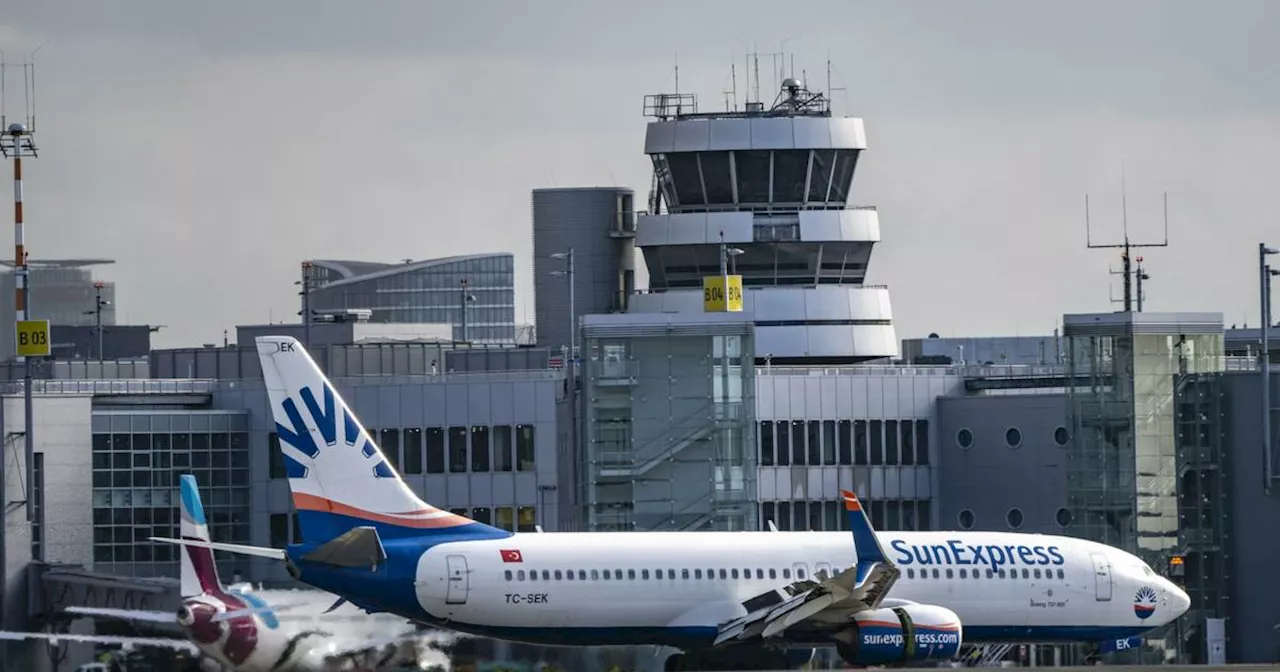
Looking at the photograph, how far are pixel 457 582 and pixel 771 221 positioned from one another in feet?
174

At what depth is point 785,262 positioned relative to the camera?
111875mm

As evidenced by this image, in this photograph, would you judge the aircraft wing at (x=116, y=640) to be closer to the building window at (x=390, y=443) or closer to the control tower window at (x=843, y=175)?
the building window at (x=390, y=443)

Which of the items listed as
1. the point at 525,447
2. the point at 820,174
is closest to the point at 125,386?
the point at 525,447

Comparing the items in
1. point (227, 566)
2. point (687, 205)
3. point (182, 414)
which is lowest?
point (227, 566)

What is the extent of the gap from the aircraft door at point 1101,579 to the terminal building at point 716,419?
7.14 meters

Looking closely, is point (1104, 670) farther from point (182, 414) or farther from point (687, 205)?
point (687, 205)

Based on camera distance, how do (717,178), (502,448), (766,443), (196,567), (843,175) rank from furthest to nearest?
(843,175)
(717,178)
(766,443)
(502,448)
(196,567)

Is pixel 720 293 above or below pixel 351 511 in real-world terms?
above

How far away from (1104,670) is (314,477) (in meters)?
20.0

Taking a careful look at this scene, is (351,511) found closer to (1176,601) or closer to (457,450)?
(1176,601)

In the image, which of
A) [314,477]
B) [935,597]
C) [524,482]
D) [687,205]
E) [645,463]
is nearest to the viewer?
[314,477]

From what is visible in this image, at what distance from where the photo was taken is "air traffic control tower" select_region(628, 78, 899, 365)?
110m

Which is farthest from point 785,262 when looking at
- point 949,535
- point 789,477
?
point 949,535

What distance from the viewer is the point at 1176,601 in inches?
2707
